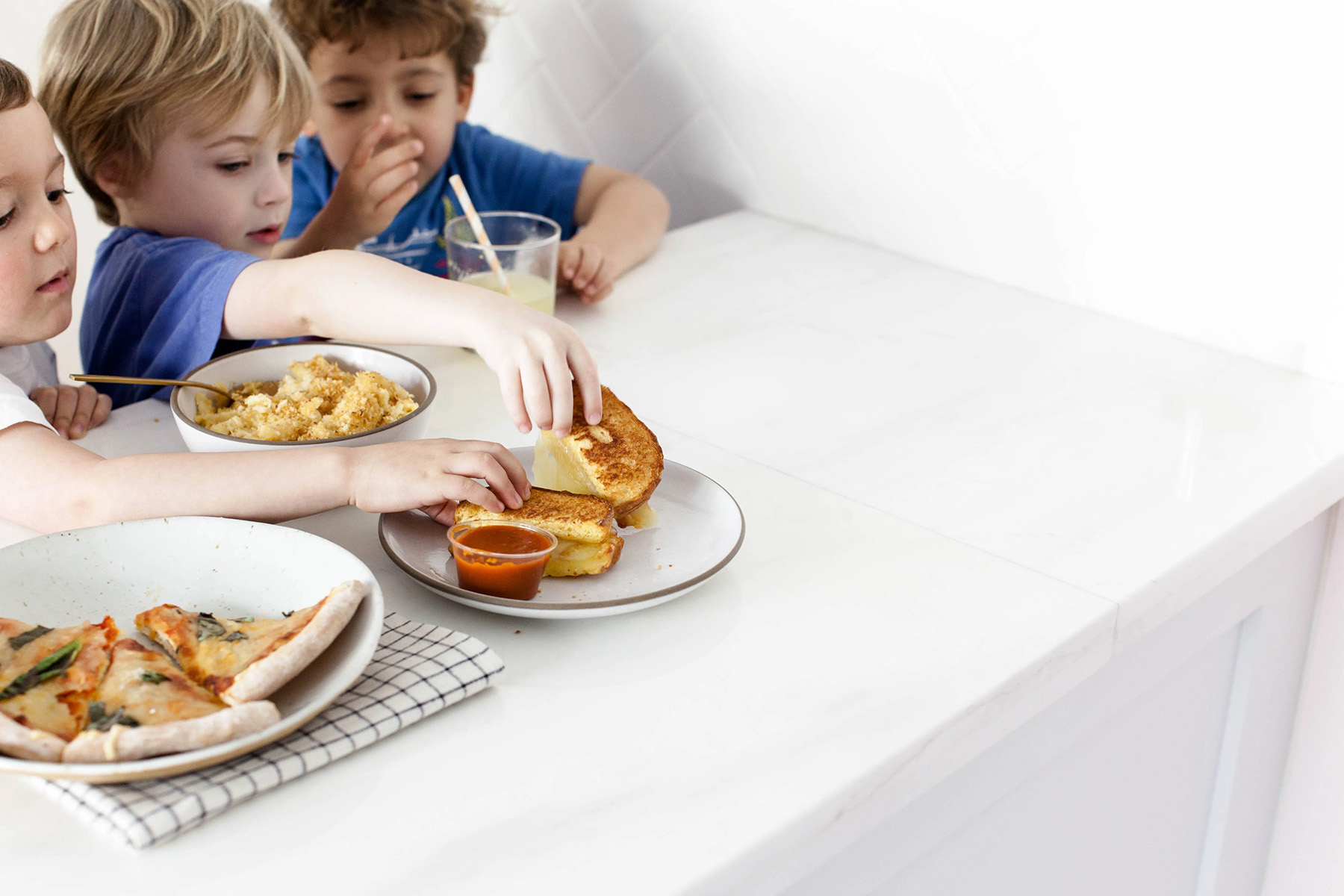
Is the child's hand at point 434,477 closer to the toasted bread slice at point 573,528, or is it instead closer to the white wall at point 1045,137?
the toasted bread slice at point 573,528

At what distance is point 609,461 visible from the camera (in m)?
0.92

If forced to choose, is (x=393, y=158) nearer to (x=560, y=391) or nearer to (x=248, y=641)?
(x=560, y=391)

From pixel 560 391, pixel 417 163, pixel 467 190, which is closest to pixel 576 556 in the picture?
pixel 560 391

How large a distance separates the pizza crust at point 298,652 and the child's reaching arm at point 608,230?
0.83 meters

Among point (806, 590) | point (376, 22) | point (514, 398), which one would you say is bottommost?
point (806, 590)

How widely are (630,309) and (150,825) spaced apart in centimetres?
98

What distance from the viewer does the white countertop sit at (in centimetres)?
63

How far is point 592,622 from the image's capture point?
84 centimetres

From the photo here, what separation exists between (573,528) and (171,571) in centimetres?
28

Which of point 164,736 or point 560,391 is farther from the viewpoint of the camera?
point 560,391

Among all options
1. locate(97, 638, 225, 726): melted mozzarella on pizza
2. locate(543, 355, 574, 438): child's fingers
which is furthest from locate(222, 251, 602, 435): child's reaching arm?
locate(97, 638, 225, 726): melted mozzarella on pizza

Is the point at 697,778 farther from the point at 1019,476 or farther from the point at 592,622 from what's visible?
the point at 1019,476

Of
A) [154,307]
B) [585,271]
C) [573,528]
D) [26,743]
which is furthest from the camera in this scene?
[585,271]

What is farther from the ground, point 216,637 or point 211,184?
point 211,184
